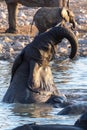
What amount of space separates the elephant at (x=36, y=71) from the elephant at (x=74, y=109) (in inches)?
40.7

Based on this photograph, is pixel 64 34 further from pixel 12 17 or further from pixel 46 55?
pixel 12 17

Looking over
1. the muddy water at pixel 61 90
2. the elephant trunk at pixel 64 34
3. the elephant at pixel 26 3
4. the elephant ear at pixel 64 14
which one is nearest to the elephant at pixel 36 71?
the elephant trunk at pixel 64 34

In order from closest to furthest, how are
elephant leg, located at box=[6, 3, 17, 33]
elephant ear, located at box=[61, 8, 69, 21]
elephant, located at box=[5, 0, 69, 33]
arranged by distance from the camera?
elephant ear, located at box=[61, 8, 69, 21] < elephant leg, located at box=[6, 3, 17, 33] < elephant, located at box=[5, 0, 69, 33]

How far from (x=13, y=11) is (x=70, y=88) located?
11.1m

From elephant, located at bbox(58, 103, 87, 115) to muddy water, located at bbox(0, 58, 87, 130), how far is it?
102 millimetres

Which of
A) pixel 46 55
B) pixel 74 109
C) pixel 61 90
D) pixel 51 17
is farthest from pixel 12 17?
pixel 74 109

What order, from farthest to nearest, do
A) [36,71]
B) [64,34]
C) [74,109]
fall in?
1. [36,71]
2. [64,34]
3. [74,109]

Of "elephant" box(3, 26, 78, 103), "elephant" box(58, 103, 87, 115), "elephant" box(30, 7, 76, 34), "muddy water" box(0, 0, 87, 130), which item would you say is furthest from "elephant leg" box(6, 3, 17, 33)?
"elephant" box(58, 103, 87, 115)

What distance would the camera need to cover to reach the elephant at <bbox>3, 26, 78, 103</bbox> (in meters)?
11.6

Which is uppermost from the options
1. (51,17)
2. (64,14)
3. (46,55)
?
(46,55)

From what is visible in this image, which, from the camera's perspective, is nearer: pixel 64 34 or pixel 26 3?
pixel 64 34

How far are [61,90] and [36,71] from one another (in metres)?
1.81

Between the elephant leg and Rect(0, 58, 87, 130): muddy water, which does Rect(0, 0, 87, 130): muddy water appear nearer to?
Rect(0, 58, 87, 130): muddy water

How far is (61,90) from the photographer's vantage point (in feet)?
43.7
